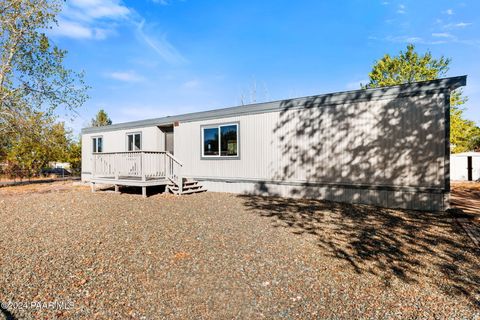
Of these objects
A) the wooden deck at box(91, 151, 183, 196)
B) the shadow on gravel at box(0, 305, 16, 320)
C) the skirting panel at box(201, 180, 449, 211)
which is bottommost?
the shadow on gravel at box(0, 305, 16, 320)

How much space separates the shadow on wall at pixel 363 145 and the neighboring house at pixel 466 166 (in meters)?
12.0

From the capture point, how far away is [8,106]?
12562 mm

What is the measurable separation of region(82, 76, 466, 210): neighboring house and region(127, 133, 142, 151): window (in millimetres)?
866

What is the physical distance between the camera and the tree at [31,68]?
12.2m

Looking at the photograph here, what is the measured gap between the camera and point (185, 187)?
10.5 m

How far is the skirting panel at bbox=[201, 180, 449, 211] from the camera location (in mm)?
7074

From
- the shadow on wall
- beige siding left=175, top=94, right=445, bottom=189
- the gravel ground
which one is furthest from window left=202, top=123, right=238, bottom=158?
the gravel ground

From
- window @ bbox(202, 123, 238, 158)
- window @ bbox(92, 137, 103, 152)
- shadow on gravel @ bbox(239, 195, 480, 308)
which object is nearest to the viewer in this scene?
shadow on gravel @ bbox(239, 195, 480, 308)

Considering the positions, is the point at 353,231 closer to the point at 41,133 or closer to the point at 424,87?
the point at 424,87

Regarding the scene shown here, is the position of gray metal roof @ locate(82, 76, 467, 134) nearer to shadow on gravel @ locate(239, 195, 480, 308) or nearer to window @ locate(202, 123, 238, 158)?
window @ locate(202, 123, 238, 158)

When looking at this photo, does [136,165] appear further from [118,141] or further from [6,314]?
[6,314]

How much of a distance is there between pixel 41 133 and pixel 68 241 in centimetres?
1151

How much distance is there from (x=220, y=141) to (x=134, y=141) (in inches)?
216

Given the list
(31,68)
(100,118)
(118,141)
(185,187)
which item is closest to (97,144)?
(118,141)
